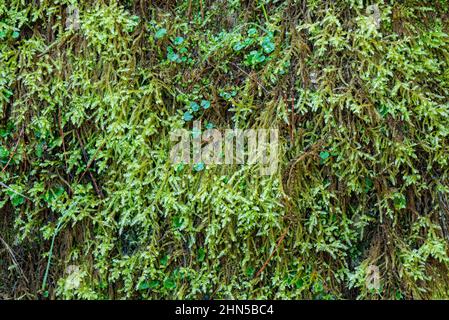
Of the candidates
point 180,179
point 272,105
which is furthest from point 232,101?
point 180,179

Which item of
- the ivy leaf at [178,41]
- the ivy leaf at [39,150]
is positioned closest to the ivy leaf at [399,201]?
the ivy leaf at [178,41]

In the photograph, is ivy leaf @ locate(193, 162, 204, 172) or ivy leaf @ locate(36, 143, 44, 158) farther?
ivy leaf @ locate(36, 143, 44, 158)

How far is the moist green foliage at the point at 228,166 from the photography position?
6.54 ft

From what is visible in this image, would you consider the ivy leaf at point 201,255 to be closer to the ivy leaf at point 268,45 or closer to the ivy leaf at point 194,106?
the ivy leaf at point 194,106

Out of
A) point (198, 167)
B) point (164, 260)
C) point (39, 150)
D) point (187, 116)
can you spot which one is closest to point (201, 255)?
point (164, 260)

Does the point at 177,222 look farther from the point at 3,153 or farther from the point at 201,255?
the point at 3,153

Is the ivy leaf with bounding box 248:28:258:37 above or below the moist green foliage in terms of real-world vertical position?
above

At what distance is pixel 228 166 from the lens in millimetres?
2033

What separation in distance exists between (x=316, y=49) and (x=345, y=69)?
0.51 feet

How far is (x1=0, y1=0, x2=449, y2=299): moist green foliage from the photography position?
6.54ft

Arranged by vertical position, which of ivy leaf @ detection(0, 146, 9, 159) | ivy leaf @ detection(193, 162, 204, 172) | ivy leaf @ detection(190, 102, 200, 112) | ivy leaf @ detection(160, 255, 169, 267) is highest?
ivy leaf @ detection(190, 102, 200, 112)

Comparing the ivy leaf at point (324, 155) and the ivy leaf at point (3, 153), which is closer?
the ivy leaf at point (324, 155)

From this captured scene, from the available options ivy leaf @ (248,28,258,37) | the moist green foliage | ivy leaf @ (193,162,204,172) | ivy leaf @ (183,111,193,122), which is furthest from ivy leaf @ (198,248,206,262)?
ivy leaf @ (248,28,258,37)

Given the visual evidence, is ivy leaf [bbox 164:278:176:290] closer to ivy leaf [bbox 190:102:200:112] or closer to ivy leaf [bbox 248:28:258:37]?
ivy leaf [bbox 190:102:200:112]
